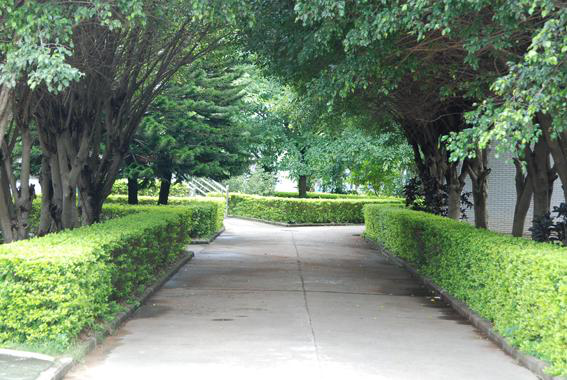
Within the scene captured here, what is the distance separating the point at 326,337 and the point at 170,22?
773cm

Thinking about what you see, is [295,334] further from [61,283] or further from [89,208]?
[89,208]

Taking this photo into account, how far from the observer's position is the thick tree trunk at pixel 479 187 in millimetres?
20500

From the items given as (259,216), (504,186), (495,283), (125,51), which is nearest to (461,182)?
(504,186)

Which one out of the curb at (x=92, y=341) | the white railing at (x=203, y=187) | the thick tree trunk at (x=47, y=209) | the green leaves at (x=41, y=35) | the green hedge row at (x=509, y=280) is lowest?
the curb at (x=92, y=341)

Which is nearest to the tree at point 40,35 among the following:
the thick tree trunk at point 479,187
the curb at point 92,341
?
the curb at point 92,341

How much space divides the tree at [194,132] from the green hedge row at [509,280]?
38.3 ft

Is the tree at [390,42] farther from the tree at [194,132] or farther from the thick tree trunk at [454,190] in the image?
the tree at [194,132]

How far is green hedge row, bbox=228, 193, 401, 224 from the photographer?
3841 cm

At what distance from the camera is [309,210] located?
38.7 m

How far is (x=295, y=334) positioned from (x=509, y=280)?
2636 millimetres

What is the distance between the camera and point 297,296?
13.7 metres

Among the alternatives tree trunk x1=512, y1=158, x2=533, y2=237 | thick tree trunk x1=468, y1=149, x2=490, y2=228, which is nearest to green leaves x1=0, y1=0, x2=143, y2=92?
tree trunk x1=512, y1=158, x2=533, y2=237

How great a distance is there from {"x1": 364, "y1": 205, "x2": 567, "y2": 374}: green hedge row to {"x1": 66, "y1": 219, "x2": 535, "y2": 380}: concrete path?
0.36 m

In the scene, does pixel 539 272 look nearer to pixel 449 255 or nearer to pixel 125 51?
pixel 449 255
